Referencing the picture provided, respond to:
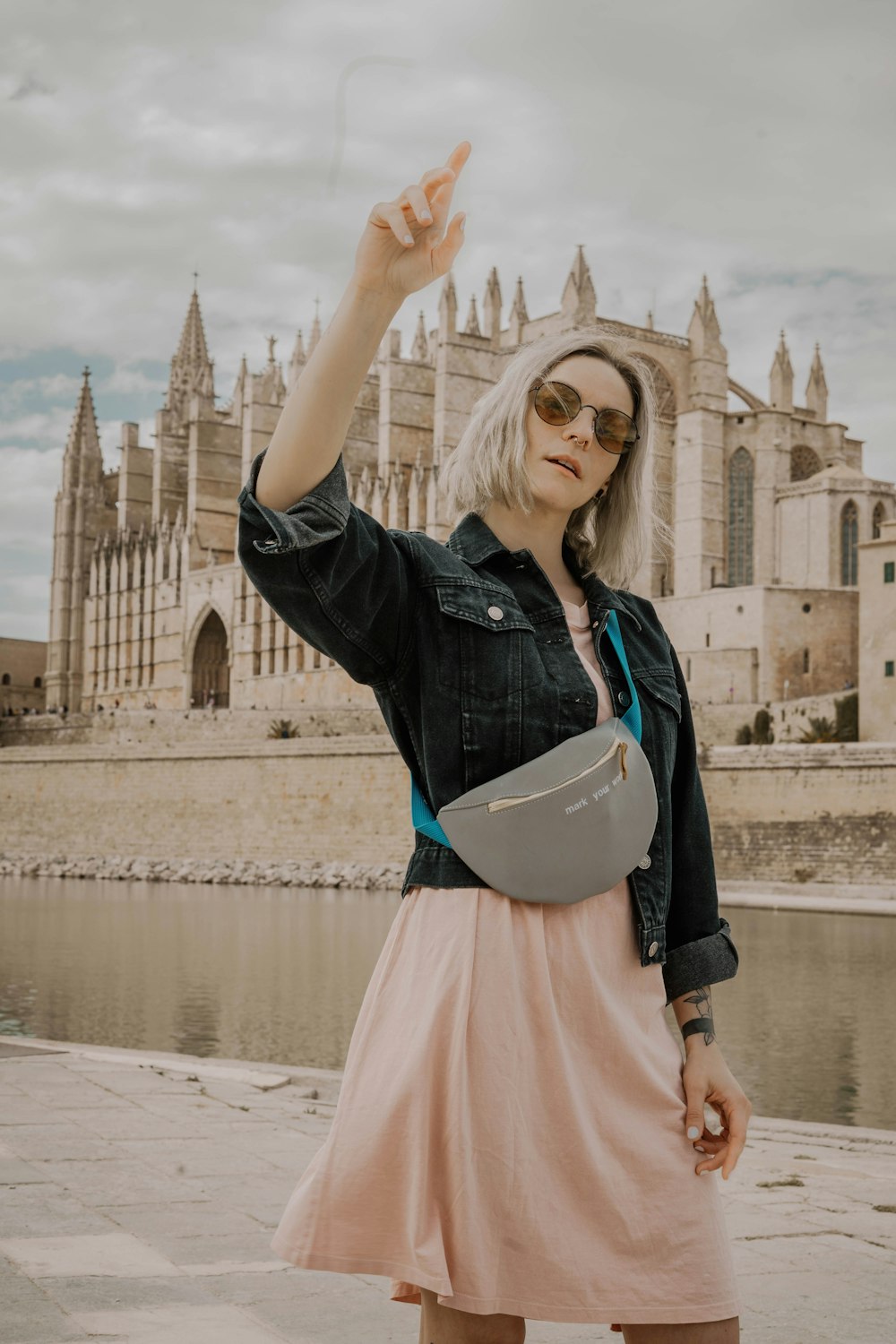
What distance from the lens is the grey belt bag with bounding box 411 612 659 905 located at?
58.7 inches

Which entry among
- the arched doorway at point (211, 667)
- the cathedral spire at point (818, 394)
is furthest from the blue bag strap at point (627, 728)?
the arched doorway at point (211, 667)

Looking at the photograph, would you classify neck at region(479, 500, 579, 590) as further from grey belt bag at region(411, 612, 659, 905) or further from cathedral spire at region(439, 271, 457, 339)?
cathedral spire at region(439, 271, 457, 339)

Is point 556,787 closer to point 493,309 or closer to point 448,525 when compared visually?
point 448,525

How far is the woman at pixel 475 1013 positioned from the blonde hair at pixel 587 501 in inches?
3.8

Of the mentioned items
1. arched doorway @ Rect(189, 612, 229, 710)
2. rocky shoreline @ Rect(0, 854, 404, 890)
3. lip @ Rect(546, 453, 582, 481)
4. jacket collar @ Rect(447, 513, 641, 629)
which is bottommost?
rocky shoreline @ Rect(0, 854, 404, 890)

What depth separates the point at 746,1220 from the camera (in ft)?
11.4

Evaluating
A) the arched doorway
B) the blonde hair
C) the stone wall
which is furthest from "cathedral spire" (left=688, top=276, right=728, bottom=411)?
the blonde hair

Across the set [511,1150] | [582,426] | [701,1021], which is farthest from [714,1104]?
[582,426]

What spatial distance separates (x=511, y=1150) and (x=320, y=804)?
90.0 ft

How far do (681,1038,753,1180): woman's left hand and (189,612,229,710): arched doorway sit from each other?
44.4 m

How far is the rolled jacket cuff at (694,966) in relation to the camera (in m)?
1.73

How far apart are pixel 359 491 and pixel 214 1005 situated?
29.2 m

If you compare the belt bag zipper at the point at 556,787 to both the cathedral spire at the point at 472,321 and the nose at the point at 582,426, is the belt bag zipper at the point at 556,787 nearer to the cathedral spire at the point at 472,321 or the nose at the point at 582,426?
the nose at the point at 582,426

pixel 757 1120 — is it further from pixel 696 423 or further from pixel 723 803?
pixel 696 423
